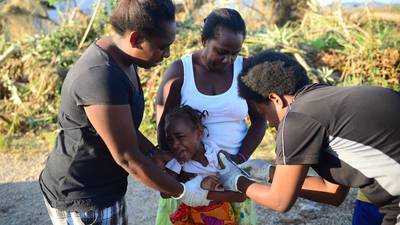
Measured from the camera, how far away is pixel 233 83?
89.8 inches

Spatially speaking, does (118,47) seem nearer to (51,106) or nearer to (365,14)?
(51,106)

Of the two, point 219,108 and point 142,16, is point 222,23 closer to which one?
point 219,108

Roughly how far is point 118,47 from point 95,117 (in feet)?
1.00

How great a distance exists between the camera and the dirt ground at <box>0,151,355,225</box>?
3691 mm

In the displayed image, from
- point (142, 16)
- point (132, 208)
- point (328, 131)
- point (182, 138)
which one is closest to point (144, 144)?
point (182, 138)

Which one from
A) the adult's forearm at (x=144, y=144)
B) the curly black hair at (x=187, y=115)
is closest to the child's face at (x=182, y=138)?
the curly black hair at (x=187, y=115)

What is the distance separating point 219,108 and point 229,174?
12.8 inches

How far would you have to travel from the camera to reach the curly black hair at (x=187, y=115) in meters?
2.14

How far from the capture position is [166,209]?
7.30 feet

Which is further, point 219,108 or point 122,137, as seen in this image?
point 219,108

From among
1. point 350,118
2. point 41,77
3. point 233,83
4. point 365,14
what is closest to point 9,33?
point 41,77

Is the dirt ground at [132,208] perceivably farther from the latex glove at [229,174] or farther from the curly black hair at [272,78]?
the curly black hair at [272,78]

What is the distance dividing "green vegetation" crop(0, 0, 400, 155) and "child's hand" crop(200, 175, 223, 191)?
126 inches

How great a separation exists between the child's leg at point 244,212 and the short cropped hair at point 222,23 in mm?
833
